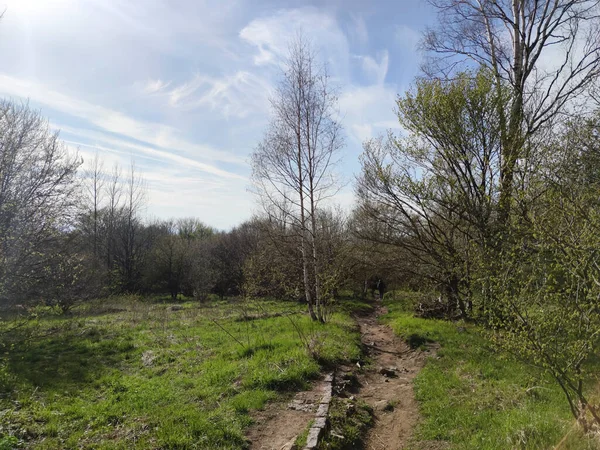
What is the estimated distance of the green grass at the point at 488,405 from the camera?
168 inches

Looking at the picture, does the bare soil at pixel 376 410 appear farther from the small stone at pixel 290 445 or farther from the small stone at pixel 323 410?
the small stone at pixel 323 410

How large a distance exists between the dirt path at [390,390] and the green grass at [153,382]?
759mm

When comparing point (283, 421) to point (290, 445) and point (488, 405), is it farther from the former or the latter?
point (488, 405)

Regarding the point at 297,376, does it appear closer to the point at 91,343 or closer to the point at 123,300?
the point at 91,343

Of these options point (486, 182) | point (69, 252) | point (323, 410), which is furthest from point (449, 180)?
point (69, 252)

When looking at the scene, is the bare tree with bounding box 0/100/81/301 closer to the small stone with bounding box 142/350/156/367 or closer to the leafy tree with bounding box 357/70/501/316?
the small stone with bounding box 142/350/156/367

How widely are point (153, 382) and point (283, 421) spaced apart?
11.5ft

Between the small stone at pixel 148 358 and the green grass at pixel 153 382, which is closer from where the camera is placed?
the green grass at pixel 153 382

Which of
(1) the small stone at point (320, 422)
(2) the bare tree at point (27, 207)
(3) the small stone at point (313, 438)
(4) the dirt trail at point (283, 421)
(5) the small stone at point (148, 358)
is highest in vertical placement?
(2) the bare tree at point (27, 207)

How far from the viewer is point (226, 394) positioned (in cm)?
639

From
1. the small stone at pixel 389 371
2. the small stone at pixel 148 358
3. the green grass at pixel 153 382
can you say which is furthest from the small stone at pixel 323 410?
the small stone at pixel 148 358

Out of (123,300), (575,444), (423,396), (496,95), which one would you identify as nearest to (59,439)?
(423,396)

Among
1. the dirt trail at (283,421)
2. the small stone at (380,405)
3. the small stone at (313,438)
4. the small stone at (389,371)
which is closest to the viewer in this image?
the small stone at (313,438)

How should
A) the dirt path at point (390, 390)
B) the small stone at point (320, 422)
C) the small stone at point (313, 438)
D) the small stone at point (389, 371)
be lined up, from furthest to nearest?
the small stone at point (389, 371) < the dirt path at point (390, 390) < the small stone at point (320, 422) < the small stone at point (313, 438)
